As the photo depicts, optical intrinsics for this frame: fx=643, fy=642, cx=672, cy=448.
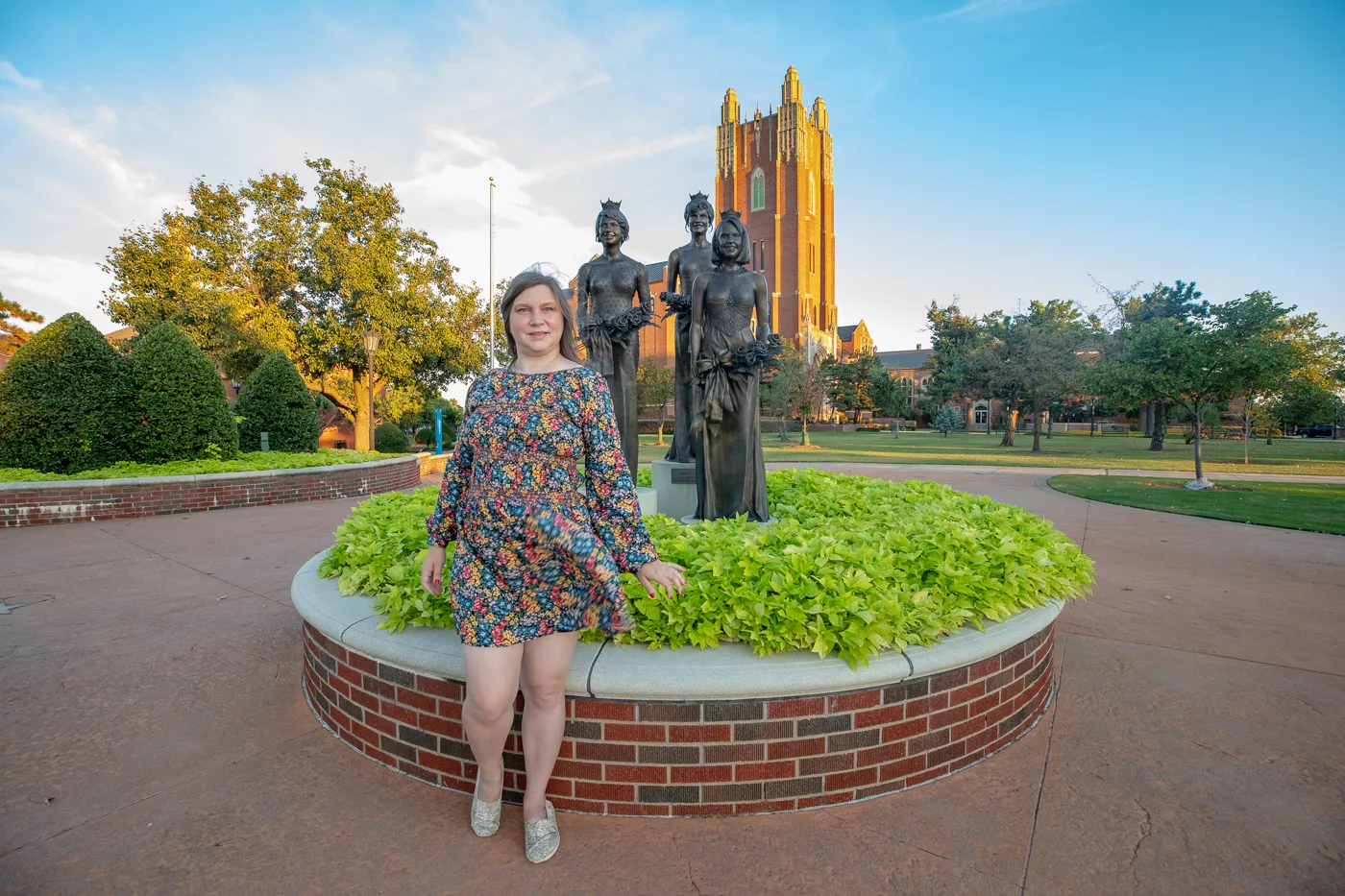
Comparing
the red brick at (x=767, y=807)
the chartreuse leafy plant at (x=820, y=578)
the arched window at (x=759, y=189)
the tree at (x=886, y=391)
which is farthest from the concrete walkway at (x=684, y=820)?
the arched window at (x=759, y=189)

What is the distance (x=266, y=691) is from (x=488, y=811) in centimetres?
A: 191

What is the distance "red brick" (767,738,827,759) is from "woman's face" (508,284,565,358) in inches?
63.2

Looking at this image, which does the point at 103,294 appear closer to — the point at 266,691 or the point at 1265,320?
the point at 266,691

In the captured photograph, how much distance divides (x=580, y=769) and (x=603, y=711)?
0.25 meters

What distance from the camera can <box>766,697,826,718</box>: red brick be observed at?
2301 millimetres

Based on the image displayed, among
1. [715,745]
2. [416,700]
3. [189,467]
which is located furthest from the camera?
[189,467]

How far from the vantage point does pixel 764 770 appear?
7.60 feet

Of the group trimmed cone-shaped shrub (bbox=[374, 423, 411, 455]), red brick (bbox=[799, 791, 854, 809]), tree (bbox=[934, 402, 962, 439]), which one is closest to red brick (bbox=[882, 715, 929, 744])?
red brick (bbox=[799, 791, 854, 809])

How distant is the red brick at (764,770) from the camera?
230 cm

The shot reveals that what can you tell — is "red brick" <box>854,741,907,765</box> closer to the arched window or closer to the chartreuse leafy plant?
the chartreuse leafy plant

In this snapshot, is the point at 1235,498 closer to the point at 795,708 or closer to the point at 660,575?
the point at 795,708

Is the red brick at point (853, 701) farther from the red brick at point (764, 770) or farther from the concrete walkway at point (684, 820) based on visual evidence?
the concrete walkway at point (684, 820)

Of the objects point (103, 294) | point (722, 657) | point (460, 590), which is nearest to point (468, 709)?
point (460, 590)

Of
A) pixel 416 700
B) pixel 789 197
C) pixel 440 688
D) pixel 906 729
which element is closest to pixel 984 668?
pixel 906 729
